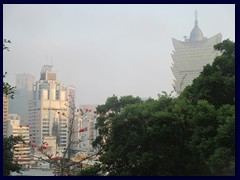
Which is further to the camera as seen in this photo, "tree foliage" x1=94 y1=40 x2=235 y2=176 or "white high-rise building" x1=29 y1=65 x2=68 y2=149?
"white high-rise building" x1=29 y1=65 x2=68 y2=149

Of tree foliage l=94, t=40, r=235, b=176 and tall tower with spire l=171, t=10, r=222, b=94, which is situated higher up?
tall tower with spire l=171, t=10, r=222, b=94

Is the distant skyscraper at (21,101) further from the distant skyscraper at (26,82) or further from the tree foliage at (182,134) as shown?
the tree foliage at (182,134)

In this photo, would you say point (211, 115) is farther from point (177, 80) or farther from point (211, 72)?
point (177, 80)

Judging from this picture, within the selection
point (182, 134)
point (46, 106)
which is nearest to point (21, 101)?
point (46, 106)

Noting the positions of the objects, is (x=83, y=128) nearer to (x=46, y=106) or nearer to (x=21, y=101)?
(x=46, y=106)

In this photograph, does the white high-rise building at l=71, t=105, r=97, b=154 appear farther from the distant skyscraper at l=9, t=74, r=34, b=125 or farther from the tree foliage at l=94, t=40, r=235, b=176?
the distant skyscraper at l=9, t=74, r=34, b=125

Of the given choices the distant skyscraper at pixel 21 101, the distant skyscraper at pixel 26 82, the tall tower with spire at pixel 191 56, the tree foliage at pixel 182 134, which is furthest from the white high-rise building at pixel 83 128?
the tall tower with spire at pixel 191 56

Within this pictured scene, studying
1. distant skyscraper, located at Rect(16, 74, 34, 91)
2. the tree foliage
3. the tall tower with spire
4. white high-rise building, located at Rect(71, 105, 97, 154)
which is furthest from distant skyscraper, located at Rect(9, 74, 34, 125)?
the tall tower with spire
